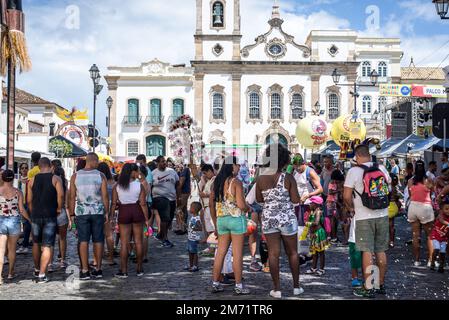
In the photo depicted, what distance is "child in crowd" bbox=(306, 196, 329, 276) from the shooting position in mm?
7848

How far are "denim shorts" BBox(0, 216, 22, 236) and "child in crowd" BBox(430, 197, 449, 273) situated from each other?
5822 mm

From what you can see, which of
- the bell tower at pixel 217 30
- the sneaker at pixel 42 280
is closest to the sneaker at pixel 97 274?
the sneaker at pixel 42 280

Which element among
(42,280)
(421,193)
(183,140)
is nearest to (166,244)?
(42,280)

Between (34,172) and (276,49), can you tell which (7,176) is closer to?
(34,172)

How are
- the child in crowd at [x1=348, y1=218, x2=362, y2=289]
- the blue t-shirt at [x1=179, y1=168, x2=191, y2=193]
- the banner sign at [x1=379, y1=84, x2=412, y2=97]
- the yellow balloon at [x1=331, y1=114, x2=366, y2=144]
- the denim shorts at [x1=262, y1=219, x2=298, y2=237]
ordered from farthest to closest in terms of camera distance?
the banner sign at [x1=379, y1=84, x2=412, y2=97] → the yellow balloon at [x1=331, y1=114, x2=366, y2=144] → the blue t-shirt at [x1=179, y1=168, x2=191, y2=193] → the child in crowd at [x1=348, y1=218, x2=362, y2=289] → the denim shorts at [x1=262, y1=219, x2=298, y2=237]

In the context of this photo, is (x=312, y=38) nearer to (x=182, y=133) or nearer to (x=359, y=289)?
(x=182, y=133)

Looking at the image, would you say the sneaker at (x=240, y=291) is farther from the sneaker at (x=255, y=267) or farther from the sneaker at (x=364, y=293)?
the sneaker at (x=255, y=267)

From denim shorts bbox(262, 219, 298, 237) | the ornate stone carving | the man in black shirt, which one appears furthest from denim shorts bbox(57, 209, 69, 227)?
the ornate stone carving

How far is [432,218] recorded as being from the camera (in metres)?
8.57

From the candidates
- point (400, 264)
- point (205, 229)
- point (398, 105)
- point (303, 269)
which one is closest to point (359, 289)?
point (303, 269)

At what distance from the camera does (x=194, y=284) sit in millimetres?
7391

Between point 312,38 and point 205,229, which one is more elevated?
point 312,38

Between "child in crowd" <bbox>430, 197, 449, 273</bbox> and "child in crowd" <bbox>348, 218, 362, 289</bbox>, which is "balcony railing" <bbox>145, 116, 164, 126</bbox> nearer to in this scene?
"child in crowd" <bbox>430, 197, 449, 273</bbox>

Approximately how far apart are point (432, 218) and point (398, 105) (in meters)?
22.5
